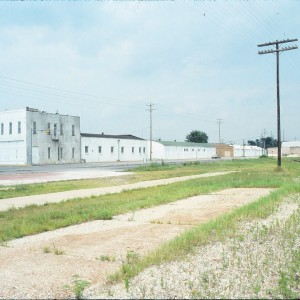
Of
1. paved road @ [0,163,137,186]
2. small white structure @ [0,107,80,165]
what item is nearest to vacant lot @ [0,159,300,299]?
paved road @ [0,163,137,186]

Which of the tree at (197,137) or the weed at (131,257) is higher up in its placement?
the tree at (197,137)

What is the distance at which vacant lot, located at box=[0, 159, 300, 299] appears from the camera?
4.84 meters

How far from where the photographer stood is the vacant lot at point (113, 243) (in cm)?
484

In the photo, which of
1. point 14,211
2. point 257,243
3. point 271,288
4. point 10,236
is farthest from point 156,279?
point 14,211

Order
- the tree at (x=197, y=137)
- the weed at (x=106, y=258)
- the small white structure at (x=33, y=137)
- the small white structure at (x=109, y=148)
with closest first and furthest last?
the weed at (x=106, y=258), the small white structure at (x=33, y=137), the small white structure at (x=109, y=148), the tree at (x=197, y=137)

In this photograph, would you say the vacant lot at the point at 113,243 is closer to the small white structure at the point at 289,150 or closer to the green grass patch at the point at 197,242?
the green grass patch at the point at 197,242

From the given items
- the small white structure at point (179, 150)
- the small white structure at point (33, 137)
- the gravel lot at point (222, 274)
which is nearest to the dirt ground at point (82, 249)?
the gravel lot at point (222, 274)

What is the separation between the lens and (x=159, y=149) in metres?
93.8

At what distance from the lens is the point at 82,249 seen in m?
6.97

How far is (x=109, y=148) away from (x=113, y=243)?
219ft

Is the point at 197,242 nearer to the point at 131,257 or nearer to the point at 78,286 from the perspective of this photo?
the point at 131,257

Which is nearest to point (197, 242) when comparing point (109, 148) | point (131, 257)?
point (131, 257)

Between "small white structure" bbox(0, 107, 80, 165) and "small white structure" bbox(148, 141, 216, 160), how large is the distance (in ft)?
109

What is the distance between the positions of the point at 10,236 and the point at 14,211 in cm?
351
